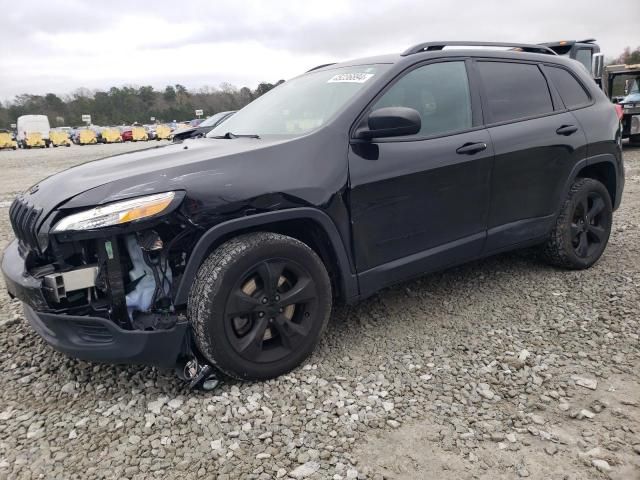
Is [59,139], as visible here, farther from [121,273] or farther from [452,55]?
[121,273]

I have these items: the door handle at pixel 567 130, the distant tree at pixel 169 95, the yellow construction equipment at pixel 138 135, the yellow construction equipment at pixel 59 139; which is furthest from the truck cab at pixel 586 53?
the distant tree at pixel 169 95

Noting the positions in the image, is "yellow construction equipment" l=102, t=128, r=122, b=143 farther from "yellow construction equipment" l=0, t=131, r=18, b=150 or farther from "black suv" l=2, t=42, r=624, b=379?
"black suv" l=2, t=42, r=624, b=379

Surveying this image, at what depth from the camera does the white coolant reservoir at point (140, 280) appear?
2375mm

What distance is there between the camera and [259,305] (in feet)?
8.24

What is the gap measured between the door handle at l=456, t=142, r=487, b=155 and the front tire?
1.25 meters

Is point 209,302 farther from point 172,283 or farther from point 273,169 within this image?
point 273,169

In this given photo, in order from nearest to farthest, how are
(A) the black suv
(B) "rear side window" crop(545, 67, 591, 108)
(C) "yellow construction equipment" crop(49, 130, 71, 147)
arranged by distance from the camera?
1. (A) the black suv
2. (B) "rear side window" crop(545, 67, 591, 108)
3. (C) "yellow construction equipment" crop(49, 130, 71, 147)

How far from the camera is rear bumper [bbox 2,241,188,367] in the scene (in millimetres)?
2314

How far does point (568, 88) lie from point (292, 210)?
275 centimetres

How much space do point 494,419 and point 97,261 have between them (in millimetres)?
1973

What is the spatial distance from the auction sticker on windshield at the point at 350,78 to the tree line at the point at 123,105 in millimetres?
70030

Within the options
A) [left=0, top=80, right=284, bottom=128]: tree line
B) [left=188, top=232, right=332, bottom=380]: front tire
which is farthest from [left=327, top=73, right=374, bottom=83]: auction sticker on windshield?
[left=0, top=80, right=284, bottom=128]: tree line

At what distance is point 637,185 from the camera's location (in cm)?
808

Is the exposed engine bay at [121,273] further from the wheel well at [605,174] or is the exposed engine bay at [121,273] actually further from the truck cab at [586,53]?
the truck cab at [586,53]
